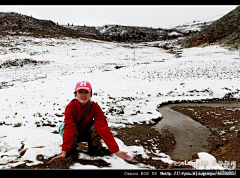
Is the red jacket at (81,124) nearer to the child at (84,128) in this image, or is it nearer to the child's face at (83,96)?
the child at (84,128)

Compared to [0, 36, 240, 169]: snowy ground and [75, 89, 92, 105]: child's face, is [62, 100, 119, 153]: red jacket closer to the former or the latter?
[75, 89, 92, 105]: child's face

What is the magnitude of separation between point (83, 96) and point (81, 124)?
829 millimetres

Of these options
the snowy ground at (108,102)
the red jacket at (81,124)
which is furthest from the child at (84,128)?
the snowy ground at (108,102)

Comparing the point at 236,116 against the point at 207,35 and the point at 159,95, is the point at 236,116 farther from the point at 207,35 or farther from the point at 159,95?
the point at 207,35

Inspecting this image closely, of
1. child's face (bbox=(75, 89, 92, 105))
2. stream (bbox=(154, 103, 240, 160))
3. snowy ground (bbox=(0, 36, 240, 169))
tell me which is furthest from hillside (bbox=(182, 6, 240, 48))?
child's face (bbox=(75, 89, 92, 105))

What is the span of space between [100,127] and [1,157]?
2.88 m

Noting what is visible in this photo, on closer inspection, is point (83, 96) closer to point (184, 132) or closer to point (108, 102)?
point (184, 132)

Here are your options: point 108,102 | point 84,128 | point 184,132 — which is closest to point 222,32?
point 108,102

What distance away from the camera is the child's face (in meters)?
4.33

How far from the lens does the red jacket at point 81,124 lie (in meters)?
4.20

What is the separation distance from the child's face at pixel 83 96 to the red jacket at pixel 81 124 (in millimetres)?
182

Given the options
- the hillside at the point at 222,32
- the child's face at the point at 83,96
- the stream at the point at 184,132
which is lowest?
the stream at the point at 184,132

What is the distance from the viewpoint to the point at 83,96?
4.34m
